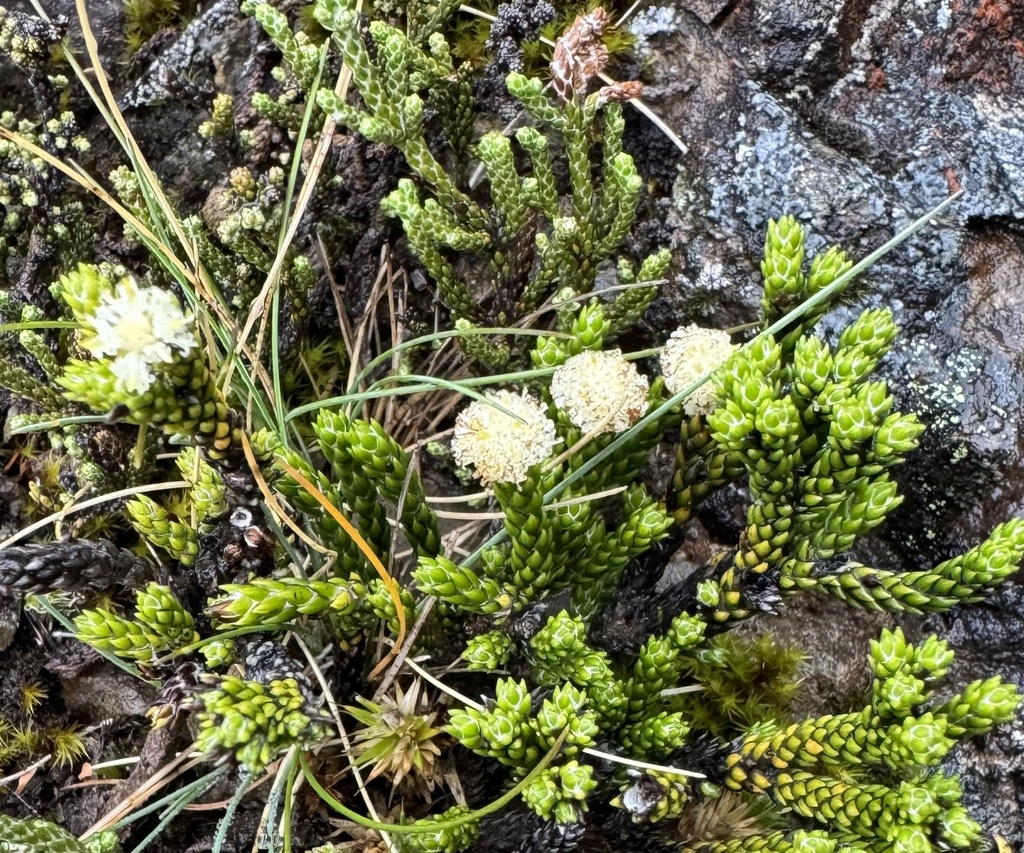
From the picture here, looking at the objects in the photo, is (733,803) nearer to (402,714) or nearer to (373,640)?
(402,714)

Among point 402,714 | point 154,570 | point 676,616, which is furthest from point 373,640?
point 676,616

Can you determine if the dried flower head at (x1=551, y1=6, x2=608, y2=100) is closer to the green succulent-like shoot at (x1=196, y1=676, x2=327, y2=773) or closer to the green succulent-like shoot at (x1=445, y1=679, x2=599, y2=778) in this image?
the green succulent-like shoot at (x1=445, y1=679, x2=599, y2=778)

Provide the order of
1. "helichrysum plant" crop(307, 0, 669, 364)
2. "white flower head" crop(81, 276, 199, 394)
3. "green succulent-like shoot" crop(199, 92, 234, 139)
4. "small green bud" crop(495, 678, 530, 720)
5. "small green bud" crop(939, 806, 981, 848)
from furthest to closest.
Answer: "green succulent-like shoot" crop(199, 92, 234, 139)
"helichrysum plant" crop(307, 0, 669, 364)
"small green bud" crop(495, 678, 530, 720)
"small green bud" crop(939, 806, 981, 848)
"white flower head" crop(81, 276, 199, 394)

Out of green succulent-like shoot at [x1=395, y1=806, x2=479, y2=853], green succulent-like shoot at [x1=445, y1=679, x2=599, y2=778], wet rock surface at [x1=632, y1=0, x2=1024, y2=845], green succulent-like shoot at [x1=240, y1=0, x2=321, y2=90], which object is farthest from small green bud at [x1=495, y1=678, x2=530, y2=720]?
green succulent-like shoot at [x1=240, y1=0, x2=321, y2=90]

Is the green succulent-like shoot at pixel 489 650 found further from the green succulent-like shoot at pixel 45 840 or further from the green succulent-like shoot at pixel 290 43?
the green succulent-like shoot at pixel 290 43

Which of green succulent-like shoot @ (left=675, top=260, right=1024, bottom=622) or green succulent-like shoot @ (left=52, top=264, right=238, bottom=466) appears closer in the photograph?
green succulent-like shoot @ (left=52, top=264, right=238, bottom=466)

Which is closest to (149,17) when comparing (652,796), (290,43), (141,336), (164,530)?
(290,43)
